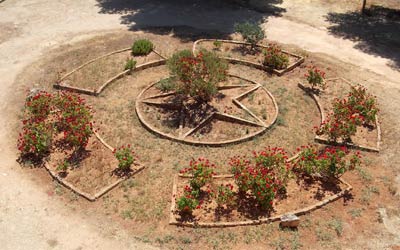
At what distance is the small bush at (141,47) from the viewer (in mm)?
22891

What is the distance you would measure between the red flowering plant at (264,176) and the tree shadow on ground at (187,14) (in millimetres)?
13107

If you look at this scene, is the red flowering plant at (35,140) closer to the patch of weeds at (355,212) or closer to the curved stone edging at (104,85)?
the curved stone edging at (104,85)

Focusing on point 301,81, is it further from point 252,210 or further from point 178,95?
point 252,210

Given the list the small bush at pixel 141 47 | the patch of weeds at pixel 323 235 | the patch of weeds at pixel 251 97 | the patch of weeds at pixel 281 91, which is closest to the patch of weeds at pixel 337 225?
the patch of weeds at pixel 323 235

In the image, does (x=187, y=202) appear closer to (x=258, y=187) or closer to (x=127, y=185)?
(x=258, y=187)

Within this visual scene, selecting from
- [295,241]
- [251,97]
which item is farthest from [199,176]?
[251,97]

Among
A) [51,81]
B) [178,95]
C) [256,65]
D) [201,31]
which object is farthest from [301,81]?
[51,81]

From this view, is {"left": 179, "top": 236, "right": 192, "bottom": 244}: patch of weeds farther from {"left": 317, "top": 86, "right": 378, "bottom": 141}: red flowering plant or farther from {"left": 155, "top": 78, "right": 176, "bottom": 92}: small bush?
{"left": 155, "top": 78, "right": 176, "bottom": 92}: small bush

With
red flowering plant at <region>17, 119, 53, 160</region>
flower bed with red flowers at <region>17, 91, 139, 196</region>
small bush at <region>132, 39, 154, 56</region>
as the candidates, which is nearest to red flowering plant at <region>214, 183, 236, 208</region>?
flower bed with red flowers at <region>17, 91, 139, 196</region>

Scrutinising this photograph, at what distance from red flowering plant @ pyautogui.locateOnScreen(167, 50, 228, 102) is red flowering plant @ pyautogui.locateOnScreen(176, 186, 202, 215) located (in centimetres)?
555

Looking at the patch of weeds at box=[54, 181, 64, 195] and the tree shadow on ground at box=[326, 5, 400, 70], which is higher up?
the tree shadow on ground at box=[326, 5, 400, 70]

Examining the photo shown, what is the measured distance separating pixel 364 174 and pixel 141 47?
13960mm

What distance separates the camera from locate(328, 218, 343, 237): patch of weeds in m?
13.1

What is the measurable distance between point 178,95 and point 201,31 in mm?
8557
